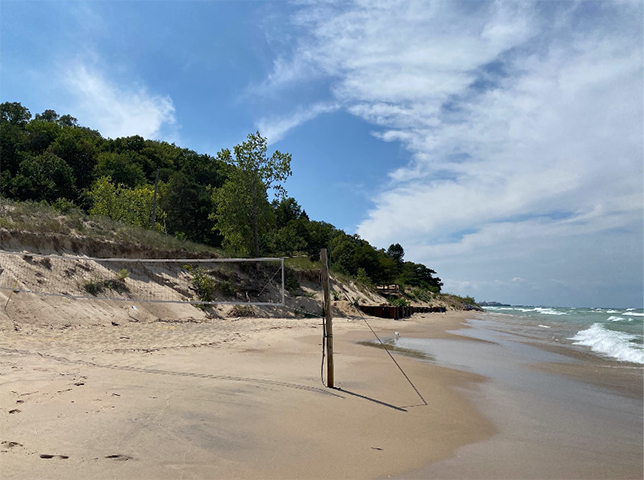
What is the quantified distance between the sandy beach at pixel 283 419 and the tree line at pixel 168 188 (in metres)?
11.8

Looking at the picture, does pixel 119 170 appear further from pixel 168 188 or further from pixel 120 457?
pixel 120 457

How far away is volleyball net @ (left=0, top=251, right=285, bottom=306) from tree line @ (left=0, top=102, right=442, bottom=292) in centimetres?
446

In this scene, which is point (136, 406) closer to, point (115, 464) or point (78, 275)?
point (115, 464)

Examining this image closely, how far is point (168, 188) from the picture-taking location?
1762 inches

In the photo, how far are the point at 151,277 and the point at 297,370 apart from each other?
13.7 meters

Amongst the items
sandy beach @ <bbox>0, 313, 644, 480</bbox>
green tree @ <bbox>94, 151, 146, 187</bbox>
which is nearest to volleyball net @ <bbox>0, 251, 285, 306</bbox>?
sandy beach @ <bbox>0, 313, 644, 480</bbox>

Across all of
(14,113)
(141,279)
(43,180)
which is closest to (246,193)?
(141,279)

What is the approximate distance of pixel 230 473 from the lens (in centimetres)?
348

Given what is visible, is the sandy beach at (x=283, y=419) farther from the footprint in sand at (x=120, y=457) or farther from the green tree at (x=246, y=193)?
the green tree at (x=246, y=193)

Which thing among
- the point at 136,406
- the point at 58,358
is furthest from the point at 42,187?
the point at 136,406

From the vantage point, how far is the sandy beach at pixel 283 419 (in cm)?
368

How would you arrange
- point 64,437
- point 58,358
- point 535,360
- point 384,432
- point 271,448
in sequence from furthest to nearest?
1. point 535,360
2. point 58,358
3. point 384,432
4. point 271,448
5. point 64,437

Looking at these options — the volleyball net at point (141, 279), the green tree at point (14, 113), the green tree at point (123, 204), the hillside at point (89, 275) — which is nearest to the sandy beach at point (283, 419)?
the volleyball net at point (141, 279)

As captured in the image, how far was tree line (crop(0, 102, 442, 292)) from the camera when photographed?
2989cm
